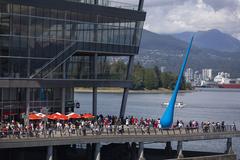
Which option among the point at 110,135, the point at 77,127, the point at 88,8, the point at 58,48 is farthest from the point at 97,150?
the point at 88,8

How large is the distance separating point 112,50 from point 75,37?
20.6 ft

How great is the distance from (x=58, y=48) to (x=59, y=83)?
3.60 m

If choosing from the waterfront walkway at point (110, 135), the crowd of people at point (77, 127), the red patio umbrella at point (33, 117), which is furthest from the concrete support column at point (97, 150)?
the red patio umbrella at point (33, 117)

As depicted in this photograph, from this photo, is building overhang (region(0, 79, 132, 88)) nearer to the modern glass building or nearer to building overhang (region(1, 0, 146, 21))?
the modern glass building

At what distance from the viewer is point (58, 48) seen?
65.0 metres

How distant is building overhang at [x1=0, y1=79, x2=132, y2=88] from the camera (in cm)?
6062

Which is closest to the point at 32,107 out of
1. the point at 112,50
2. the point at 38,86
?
the point at 38,86

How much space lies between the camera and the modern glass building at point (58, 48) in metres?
60.9

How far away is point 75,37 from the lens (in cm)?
6688

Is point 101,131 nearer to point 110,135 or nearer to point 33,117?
point 110,135

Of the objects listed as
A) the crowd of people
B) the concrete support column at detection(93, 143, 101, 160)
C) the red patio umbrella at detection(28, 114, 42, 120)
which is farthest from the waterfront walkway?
the red patio umbrella at detection(28, 114, 42, 120)

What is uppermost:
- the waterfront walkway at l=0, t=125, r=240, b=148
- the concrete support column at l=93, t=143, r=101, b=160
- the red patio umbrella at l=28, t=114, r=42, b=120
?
the red patio umbrella at l=28, t=114, r=42, b=120

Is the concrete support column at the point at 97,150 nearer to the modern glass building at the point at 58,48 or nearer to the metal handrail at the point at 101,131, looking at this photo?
the metal handrail at the point at 101,131

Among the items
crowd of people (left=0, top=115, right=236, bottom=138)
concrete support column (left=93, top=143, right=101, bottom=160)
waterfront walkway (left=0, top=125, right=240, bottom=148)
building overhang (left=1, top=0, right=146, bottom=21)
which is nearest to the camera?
waterfront walkway (left=0, top=125, right=240, bottom=148)
